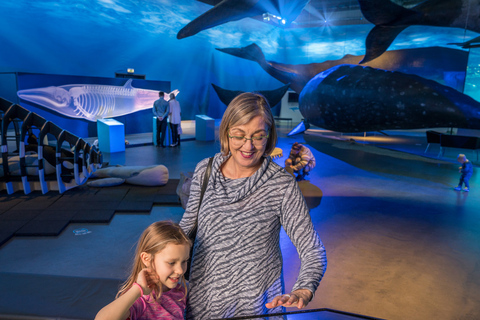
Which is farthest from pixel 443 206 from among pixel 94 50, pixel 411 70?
pixel 94 50

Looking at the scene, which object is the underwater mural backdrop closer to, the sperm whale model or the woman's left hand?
the sperm whale model

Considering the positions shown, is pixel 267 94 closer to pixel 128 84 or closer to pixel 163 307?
pixel 128 84

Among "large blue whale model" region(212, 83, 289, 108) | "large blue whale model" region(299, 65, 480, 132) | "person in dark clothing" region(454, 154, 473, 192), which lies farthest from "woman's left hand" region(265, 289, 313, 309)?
"large blue whale model" region(212, 83, 289, 108)

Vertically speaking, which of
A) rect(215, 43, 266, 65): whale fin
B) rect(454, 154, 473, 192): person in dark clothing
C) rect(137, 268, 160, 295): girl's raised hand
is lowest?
rect(454, 154, 473, 192): person in dark clothing

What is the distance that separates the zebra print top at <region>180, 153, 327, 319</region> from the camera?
1.31m

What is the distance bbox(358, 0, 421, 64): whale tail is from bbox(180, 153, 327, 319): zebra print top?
7919mm

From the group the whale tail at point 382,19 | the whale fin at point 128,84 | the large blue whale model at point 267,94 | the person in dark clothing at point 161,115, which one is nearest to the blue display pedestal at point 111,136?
the person in dark clothing at point 161,115

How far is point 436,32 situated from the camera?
13164 millimetres

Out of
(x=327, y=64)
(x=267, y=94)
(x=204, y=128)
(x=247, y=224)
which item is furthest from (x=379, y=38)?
(x=247, y=224)

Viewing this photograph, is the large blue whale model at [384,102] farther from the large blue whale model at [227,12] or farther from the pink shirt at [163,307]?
the pink shirt at [163,307]

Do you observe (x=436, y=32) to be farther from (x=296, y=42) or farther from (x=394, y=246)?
(x=394, y=246)

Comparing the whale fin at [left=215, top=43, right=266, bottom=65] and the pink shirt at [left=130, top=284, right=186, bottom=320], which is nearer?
the pink shirt at [left=130, top=284, right=186, bottom=320]

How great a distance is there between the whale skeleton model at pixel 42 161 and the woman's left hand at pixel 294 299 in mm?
4808

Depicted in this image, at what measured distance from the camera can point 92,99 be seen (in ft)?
36.9
